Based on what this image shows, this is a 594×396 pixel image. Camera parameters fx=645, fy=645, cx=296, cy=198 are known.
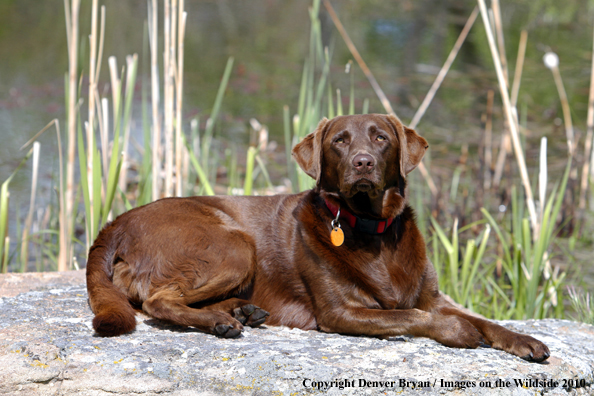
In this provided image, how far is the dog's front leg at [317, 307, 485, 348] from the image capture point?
283 cm

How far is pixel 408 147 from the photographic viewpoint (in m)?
3.19

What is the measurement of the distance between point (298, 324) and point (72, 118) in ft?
6.45

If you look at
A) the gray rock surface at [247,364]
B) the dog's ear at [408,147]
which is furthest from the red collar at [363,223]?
the gray rock surface at [247,364]

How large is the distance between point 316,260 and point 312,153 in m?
0.54

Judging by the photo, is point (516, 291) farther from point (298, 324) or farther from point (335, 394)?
point (335, 394)

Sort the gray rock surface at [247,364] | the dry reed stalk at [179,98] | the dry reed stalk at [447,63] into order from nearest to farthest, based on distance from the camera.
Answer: the gray rock surface at [247,364]
the dry reed stalk at [179,98]
the dry reed stalk at [447,63]

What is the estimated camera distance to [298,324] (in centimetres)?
316

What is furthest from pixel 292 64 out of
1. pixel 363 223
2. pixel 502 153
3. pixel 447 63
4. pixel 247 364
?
pixel 247 364

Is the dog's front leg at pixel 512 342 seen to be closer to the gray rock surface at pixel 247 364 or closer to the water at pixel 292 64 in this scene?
the gray rock surface at pixel 247 364

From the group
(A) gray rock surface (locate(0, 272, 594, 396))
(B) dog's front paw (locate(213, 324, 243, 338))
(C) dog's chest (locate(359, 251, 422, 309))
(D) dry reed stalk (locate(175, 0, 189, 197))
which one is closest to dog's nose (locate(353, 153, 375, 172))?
(C) dog's chest (locate(359, 251, 422, 309))

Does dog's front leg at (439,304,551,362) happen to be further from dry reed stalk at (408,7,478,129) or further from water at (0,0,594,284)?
water at (0,0,594,284)

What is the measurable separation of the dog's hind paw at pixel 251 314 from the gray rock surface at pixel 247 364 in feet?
0.25

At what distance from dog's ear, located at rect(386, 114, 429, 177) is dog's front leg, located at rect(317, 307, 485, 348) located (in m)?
0.69

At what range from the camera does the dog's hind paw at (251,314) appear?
3041 millimetres
